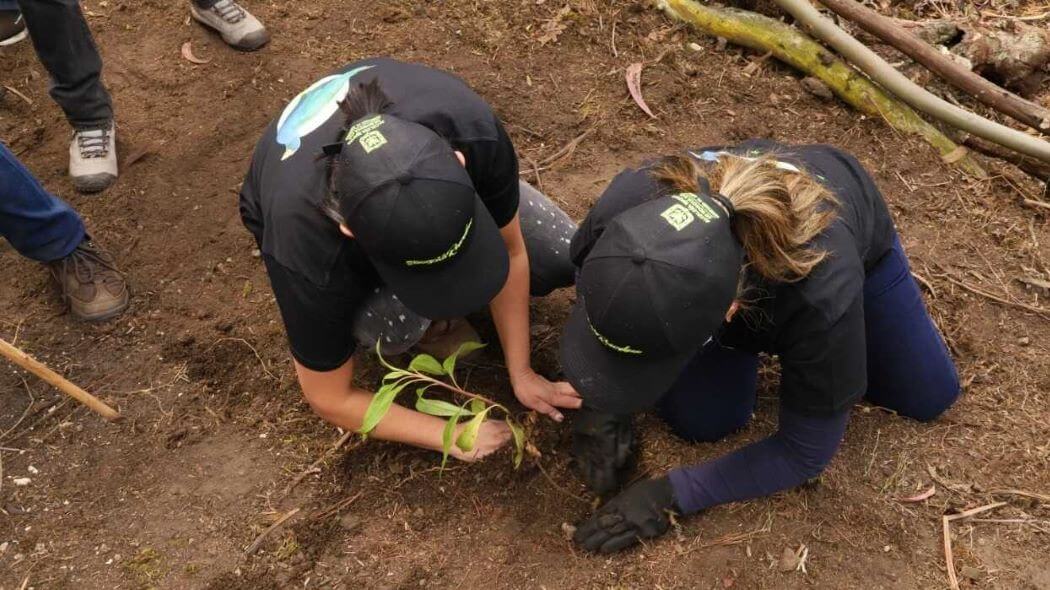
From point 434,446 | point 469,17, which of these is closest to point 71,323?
point 434,446

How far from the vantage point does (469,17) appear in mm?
3285

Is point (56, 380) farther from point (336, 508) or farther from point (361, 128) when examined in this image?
point (361, 128)

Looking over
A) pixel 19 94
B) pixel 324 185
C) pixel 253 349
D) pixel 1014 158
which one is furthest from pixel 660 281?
pixel 19 94

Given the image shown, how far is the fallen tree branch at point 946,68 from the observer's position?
274cm

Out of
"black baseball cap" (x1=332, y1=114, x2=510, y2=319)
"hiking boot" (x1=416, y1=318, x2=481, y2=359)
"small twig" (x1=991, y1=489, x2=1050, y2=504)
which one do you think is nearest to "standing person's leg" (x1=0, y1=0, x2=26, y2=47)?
"hiking boot" (x1=416, y1=318, x2=481, y2=359)

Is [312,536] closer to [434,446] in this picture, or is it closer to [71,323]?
[434,446]

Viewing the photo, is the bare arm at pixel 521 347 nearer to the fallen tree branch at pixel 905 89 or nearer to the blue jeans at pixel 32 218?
the blue jeans at pixel 32 218

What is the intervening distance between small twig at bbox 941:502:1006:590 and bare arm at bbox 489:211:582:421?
3.09 ft

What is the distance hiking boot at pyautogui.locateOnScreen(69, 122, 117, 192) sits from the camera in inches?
108

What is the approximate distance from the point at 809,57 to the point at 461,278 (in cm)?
211

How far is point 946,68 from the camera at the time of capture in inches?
110

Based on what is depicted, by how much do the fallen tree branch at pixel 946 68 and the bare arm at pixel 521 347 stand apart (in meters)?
1.66

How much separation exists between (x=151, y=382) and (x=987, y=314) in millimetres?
2473

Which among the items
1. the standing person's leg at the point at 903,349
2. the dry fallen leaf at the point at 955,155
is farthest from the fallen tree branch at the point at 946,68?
the standing person's leg at the point at 903,349
